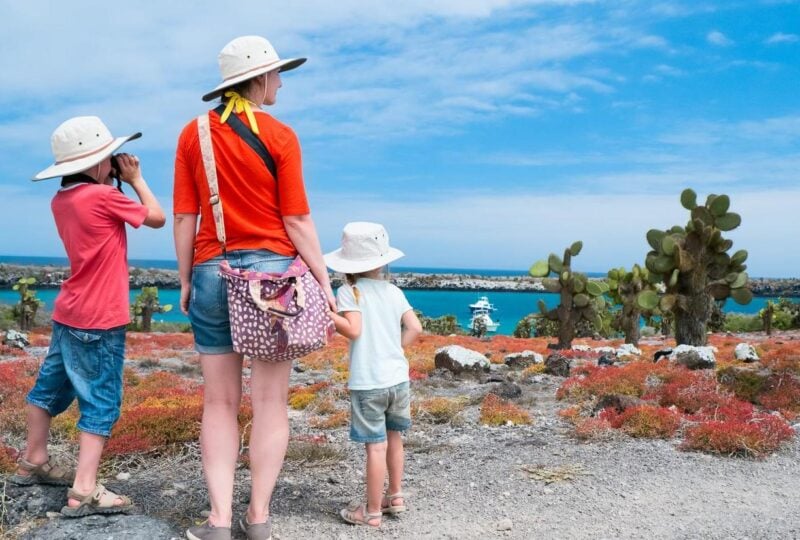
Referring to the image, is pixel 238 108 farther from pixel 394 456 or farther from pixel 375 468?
pixel 394 456

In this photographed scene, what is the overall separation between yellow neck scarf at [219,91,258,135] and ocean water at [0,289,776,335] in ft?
213

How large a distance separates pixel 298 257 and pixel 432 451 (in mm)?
3571

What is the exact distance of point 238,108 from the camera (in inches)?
151

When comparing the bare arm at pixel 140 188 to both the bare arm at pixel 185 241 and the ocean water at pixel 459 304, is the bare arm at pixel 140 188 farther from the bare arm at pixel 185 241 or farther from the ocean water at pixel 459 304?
the ocean water at pixel 459 304

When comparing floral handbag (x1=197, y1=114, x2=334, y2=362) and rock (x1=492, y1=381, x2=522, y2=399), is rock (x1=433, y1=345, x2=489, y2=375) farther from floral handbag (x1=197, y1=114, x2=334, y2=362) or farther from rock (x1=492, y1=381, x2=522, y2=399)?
floral handbag (x1=197, y1=114, x2=334, y2=362)

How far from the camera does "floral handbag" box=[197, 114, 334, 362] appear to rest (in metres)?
3.72

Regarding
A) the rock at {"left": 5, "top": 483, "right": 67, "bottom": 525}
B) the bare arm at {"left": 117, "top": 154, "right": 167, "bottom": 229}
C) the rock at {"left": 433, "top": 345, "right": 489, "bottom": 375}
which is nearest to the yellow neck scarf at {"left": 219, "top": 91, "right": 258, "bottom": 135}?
the bare arm at {"left": 117, "top": 154, "right": 167, "bottom": 229}

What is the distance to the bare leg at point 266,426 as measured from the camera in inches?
159

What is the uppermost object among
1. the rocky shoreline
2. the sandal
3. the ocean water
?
the sandal

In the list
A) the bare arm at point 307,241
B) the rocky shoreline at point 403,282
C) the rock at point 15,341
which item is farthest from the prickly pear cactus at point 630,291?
the rocky shoreline at point 403,282

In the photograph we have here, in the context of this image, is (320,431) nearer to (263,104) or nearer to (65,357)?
(65,357)

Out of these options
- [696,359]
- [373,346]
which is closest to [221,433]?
[373,346]

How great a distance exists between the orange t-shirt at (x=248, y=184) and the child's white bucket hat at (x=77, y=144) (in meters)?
0.76

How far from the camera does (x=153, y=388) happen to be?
10.4m
